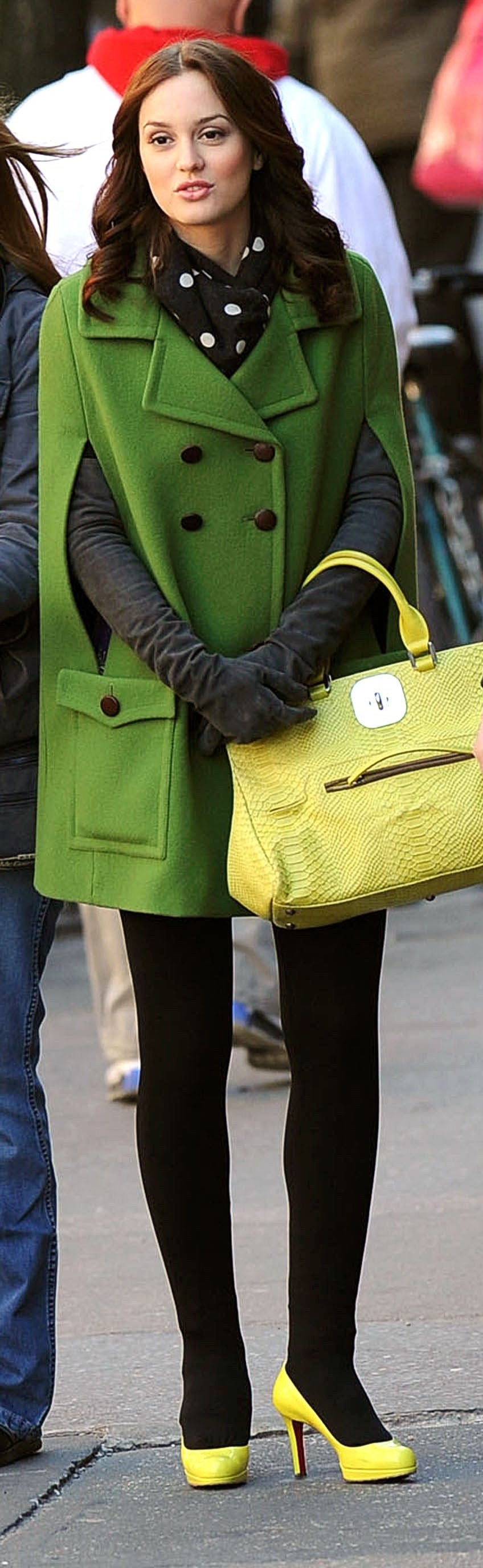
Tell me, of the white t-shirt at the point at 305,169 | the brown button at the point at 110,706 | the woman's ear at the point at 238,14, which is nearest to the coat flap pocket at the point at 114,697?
the brown button at the point at 110,706

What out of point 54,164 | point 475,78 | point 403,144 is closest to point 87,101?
point 54,164

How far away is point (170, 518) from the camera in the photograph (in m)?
3.39

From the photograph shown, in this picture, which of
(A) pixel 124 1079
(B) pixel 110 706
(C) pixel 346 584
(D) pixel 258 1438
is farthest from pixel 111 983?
(C) pixel 346 584

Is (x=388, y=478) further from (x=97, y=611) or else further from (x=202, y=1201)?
(x=202, y=1201)

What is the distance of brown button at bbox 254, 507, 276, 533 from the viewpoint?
3375mm

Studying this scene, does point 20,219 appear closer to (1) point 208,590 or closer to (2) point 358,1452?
(1) point 208,590

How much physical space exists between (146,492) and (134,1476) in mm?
1257

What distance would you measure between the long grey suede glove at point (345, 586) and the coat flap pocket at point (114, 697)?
66 millimetres

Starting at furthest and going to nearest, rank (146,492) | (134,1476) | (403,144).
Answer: (403,144), (134,1476), (146,492)

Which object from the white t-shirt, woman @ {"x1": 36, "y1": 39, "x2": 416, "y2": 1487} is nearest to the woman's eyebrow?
woman @ {"x1": 36, "y1": 39, "x2": 416, "y2": 1487}

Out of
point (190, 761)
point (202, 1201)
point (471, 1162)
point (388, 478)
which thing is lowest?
point (471, 1162)

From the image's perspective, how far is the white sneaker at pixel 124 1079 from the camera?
5.98 metres

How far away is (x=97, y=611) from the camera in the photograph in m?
3.47

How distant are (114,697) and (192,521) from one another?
230 millimetres
